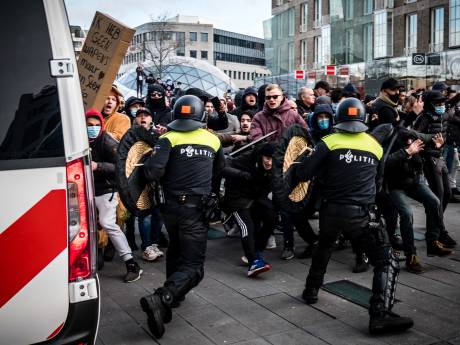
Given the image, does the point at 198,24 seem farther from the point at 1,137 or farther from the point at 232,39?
the point at 1,137

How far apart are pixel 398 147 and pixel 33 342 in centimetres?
450

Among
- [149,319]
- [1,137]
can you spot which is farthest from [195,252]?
[1,137]

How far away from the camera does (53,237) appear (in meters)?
2.62

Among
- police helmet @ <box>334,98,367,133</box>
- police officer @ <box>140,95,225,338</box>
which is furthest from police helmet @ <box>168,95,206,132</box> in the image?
police helmet @ <box>334,98,367,133</box>

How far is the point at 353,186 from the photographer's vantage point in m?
4.64

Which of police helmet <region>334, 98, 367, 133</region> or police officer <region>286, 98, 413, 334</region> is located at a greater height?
police helmet <region>334, 98, 367, 133</region>

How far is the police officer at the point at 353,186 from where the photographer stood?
4555 millimetres

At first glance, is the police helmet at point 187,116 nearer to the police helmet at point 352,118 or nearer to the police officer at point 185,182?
the police officer at point 185,182

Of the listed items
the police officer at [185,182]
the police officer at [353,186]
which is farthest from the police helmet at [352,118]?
the police officer at [185,182]

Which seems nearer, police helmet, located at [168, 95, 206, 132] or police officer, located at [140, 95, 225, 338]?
police officer, located at [140, 95, 225, 338]

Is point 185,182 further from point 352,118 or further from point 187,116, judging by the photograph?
point 352,118

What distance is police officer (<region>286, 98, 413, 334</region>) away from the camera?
455 centimetres

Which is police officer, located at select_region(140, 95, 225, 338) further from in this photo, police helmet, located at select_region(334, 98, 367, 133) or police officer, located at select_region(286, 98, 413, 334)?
police helmet, located at select_region(334, 98, 367, 133)

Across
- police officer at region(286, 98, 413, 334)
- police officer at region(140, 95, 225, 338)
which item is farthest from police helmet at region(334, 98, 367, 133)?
police officer at region(140, 95, 225, 338)
